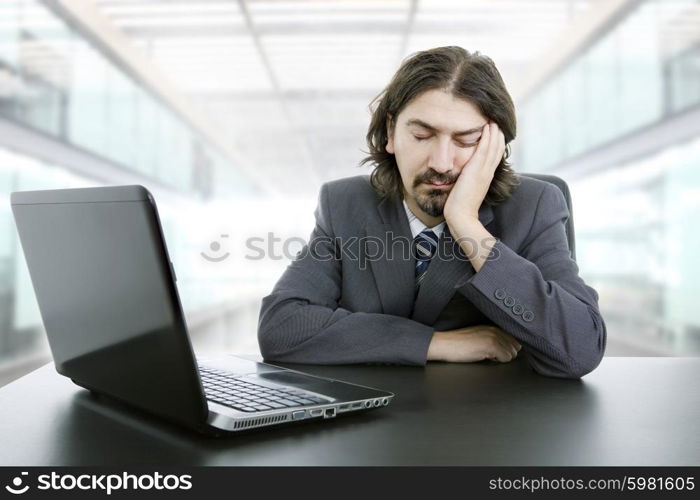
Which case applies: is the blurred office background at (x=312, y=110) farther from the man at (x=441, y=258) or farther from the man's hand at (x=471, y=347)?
the man's hand at (x=471, y=347)

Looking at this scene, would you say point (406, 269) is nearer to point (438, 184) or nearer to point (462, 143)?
point (438, 184)

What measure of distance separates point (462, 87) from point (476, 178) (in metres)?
0.27

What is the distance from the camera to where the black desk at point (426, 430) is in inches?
26.5

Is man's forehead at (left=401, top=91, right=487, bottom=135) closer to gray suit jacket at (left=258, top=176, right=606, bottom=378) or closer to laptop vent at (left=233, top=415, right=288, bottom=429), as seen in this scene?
gray suit jacket at (left=258, top=176, right=606, bottom=378)

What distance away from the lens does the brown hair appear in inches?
65.6

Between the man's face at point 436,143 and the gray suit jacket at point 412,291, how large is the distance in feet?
0.37

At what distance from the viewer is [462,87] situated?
1.66 metres

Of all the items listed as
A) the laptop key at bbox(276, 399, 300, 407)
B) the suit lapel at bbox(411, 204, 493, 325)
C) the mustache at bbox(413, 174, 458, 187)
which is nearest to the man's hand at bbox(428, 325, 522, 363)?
the suit lapel at bbox(411, 204, 493, 325)

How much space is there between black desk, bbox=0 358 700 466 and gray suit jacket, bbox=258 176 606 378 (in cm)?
18

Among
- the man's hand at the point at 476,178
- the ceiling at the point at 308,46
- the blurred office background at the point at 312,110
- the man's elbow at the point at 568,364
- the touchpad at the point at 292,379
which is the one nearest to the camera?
the touchpad at the point at 292,379

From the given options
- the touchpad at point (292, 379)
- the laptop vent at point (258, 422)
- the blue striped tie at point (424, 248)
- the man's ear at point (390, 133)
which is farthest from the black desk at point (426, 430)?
the man's ear at point (390, 133)

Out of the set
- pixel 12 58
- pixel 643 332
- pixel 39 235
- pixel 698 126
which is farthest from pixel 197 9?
pixel 39 235

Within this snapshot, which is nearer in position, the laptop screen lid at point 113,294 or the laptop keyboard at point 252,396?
the laptop screen lid at point 113,294

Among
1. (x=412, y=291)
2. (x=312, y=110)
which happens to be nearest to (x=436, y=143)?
(x=412, y=291)
